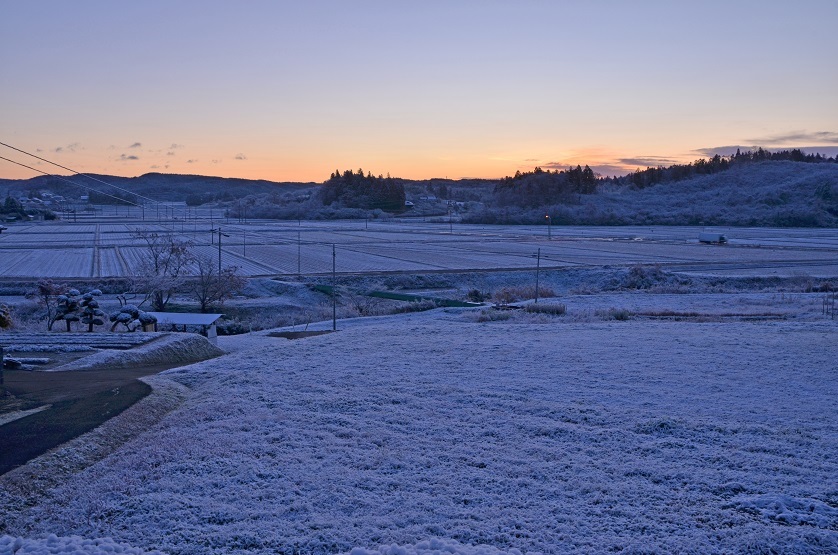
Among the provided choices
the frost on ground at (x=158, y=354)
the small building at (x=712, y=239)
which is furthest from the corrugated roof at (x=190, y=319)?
the small building at (x=712, y=239)

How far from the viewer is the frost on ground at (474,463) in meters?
6.55

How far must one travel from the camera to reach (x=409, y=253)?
5944 centimetres

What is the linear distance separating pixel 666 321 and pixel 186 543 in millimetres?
18967

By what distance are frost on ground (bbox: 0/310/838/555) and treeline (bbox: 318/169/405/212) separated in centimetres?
13242

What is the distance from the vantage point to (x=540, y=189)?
128 metres

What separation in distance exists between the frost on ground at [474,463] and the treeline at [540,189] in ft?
→ 371

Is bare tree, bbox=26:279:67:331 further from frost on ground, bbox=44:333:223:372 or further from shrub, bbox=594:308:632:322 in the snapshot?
shrub, bbox=594:308:632:322

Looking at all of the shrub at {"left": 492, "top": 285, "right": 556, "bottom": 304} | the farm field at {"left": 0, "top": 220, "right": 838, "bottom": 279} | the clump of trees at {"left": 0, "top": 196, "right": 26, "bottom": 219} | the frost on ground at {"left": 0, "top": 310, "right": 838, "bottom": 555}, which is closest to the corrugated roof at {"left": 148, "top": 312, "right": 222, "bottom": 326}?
the frost on ground at {"left": 0, "top": 310, "right": 838, "bottom": 555}

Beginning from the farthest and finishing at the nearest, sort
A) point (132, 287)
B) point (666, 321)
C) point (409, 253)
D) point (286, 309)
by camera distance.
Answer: point (409, 253), point (132, 287), point (286, 309), point (666, 321)

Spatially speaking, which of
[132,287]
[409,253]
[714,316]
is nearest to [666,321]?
[714,316]

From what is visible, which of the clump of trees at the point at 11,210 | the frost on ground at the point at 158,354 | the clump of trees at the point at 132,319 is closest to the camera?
the frost on ground at the point at 158,354

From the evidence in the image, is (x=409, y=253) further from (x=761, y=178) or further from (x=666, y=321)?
(x=761, y=178)

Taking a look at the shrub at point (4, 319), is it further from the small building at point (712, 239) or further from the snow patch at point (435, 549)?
the small building at point (712, 239)

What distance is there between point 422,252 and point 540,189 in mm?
71547
